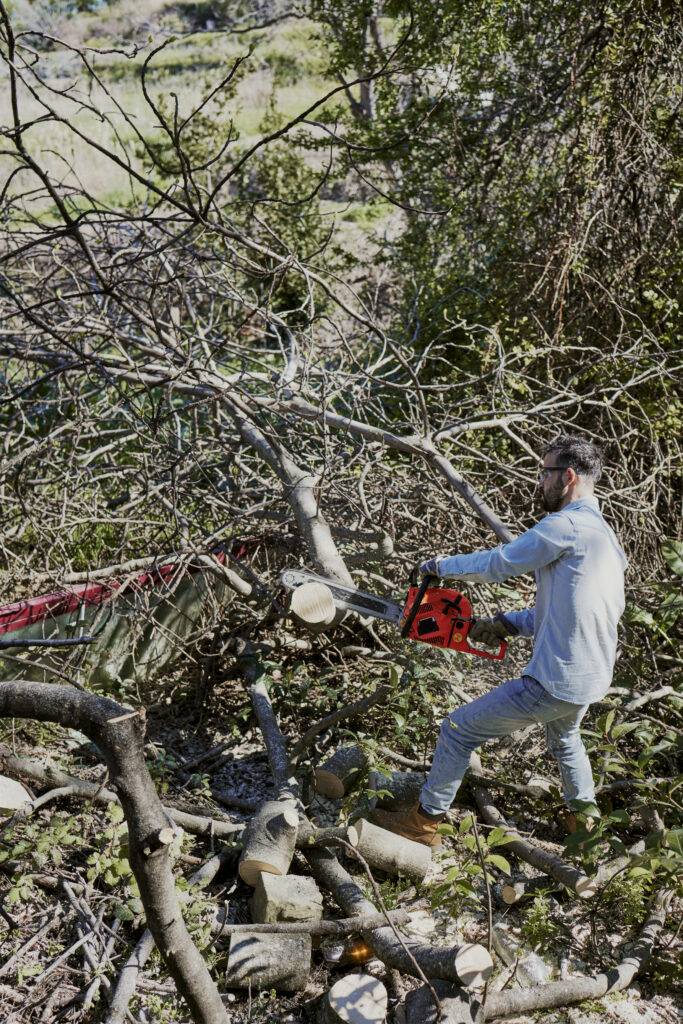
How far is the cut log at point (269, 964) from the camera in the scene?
9.11ft

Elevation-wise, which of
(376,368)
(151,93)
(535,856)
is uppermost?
(151,93)

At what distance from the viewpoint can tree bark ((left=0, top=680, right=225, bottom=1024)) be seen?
1.91 m

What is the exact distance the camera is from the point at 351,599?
3.40 meters

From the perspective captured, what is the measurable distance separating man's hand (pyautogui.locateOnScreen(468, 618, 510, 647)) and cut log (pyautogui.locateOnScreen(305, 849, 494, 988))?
1.13m

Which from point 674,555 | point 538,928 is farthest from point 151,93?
point 538,928

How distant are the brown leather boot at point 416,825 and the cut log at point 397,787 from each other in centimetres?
10

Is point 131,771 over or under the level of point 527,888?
over

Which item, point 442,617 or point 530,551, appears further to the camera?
point 442,617

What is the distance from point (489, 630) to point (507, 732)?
1.42 feet

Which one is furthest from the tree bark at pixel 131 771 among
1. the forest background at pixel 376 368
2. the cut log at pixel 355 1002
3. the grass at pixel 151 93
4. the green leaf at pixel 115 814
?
the grass at pixel 151 93

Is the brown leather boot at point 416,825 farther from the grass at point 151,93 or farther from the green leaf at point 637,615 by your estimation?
the grass at point 151,93

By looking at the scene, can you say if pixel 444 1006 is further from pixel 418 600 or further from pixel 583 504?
pixel 583 504

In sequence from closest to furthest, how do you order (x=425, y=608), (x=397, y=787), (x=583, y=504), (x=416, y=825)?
(x=583, y=504), (x=425, y=608), (x=416, y=825), (x=397, y=787)

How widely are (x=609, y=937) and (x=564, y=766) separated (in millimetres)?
678
